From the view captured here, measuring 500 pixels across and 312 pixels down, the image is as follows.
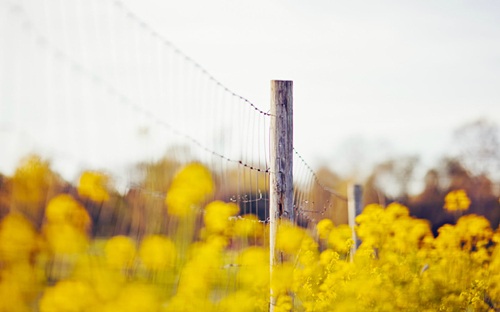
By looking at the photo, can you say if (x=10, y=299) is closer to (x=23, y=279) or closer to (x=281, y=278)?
(x=23, y=279)

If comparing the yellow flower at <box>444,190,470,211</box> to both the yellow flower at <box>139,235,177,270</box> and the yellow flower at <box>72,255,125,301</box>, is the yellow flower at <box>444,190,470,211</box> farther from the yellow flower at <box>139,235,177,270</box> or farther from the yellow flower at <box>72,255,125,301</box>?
the yellow flower at <box>72,255,125,301</box>

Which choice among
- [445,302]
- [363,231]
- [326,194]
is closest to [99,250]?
[445,302]

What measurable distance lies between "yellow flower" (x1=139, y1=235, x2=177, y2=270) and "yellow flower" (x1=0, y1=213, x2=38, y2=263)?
1.39 feet

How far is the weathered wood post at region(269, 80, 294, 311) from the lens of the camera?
2.33 metres

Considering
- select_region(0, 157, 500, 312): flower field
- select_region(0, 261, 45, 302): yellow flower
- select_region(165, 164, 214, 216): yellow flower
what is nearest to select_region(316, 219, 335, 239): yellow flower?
select_region(0, 157, 500, 312): flower field

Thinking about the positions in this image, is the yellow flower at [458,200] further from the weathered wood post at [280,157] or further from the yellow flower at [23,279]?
the yellow flower at [23,279]

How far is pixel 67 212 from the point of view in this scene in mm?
1352

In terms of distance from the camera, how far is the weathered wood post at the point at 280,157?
91.7 inches

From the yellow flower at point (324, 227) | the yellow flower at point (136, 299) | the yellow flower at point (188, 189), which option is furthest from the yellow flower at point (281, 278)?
the yellow flower at point (324, 227)

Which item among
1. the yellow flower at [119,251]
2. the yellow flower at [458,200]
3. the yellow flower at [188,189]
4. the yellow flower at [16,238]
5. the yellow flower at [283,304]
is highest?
the yellow flower at [188,189]

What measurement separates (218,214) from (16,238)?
106 centimetres

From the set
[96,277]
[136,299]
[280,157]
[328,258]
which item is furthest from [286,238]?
[96,277]

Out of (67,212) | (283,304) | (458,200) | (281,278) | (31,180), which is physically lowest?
(283,304)

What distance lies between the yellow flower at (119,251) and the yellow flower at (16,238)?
258mm
